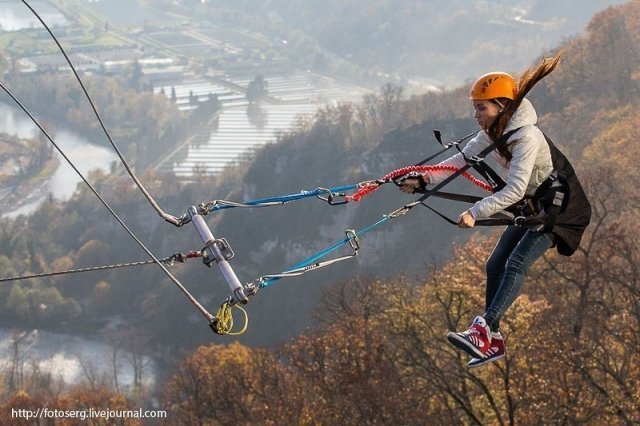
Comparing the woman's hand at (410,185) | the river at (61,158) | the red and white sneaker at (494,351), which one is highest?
the river at (61,158)

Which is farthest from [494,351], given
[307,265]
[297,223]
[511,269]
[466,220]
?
[297,223]

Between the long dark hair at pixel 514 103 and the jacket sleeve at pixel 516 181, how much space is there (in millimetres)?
272

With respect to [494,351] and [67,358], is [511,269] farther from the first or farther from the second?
[67,358]

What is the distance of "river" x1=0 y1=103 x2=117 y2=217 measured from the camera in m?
134

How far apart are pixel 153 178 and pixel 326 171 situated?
1432 inches

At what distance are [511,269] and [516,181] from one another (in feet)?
3.94

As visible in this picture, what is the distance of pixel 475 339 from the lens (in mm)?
9117

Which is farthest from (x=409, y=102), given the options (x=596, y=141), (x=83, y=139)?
(x=83, y=139)

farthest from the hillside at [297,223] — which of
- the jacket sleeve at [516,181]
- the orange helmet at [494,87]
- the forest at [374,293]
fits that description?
the jacket sleeve at [516,181]

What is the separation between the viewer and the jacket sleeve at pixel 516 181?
27.6ft

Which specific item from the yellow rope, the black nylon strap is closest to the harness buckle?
the black nylon strap

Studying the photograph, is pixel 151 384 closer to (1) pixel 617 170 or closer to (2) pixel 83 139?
(1) pixel 617 170

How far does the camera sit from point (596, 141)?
209ft

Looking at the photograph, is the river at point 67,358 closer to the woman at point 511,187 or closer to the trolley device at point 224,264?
the woman at point 511,187
